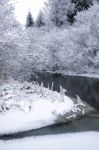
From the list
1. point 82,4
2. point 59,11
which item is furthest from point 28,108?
Answer: point 59,11

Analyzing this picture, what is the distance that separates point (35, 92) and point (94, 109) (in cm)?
416

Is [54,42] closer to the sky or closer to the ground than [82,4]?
closer to the ground

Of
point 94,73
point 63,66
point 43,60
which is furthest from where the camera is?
point 63,66

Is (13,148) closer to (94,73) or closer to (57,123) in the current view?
(57,123)

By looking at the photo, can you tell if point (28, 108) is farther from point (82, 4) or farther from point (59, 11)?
point (59, 11)

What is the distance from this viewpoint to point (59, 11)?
47906 mm

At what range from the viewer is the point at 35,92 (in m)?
20.0

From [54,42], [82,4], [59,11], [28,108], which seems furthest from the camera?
[59,11]

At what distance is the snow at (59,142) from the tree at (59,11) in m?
35.9

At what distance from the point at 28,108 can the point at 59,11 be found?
3384 centimetres

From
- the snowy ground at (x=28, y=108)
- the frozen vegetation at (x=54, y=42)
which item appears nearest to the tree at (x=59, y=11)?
the frozen vegetation at (x=54, y=42)

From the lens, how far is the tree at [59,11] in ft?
155

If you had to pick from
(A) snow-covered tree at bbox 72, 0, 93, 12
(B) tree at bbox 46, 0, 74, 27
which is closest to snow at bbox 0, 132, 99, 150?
(A) snow-covered tree at bbox 72, 0, 93, 12

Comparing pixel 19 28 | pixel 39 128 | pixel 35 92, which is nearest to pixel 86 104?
pixel 35 92
